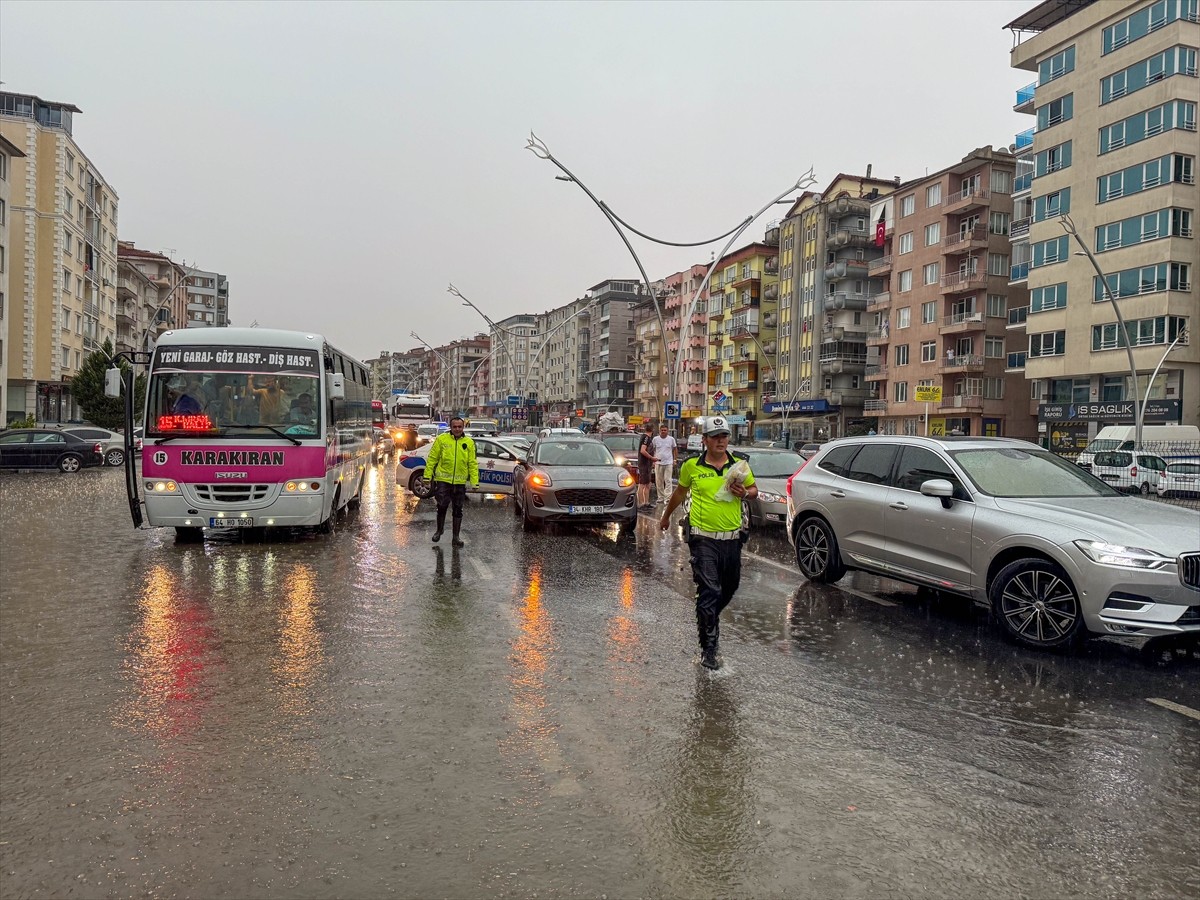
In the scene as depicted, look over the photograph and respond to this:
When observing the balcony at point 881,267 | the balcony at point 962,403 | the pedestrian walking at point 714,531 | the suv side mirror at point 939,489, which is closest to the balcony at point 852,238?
the balcony at point 881,267

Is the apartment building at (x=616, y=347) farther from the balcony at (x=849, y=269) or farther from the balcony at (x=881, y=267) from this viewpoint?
the balcony at (x=881, y=267)

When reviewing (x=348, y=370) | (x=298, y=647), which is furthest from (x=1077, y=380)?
(x=298, y=647)

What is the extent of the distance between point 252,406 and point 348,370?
4621 mm

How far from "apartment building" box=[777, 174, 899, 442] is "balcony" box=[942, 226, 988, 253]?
8363 mm

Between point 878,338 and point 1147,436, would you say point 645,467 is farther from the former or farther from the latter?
point 878,338

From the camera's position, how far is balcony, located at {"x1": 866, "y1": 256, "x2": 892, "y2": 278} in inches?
2697

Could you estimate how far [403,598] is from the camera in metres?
9.02

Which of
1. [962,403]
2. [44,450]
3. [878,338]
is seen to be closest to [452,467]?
[44,450]

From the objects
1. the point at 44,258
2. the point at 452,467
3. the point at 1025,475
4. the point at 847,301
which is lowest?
the point at 452,467

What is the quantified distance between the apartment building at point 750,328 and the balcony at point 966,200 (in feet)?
79.8

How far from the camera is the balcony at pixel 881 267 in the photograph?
68500mm

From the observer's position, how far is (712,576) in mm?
6621

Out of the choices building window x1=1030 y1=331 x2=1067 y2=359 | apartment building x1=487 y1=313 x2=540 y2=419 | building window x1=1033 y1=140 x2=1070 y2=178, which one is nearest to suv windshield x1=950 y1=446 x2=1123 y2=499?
building window x1=1030 y1=331 x2=1067 y2=359

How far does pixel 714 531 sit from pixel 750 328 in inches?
3266
